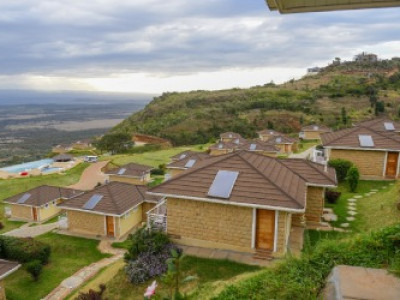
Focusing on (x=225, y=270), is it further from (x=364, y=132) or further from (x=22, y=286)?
(x=364, y=132)

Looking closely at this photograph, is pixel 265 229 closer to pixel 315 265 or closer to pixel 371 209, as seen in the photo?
pixel 315 265

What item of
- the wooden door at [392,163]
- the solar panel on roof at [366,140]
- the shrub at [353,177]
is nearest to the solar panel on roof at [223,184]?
the shrub at [353,177]

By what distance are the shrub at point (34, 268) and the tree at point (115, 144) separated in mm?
45253

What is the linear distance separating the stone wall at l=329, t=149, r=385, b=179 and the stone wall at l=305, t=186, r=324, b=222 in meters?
8.31

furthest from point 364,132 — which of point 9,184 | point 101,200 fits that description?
point 9,184

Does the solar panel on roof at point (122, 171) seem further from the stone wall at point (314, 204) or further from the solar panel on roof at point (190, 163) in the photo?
the stone wall at point (314, 204)

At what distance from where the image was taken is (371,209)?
14.6 metres

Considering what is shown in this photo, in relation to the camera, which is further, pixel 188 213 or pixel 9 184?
pixel 9 184

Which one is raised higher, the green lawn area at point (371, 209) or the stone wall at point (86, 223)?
the green lawn area at point (371, 209)

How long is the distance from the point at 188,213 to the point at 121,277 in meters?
3.18

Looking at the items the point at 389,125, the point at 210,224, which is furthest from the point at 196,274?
the point at 389,125

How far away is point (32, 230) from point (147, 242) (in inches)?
667

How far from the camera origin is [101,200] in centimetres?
2159

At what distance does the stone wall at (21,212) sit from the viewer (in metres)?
27.2
